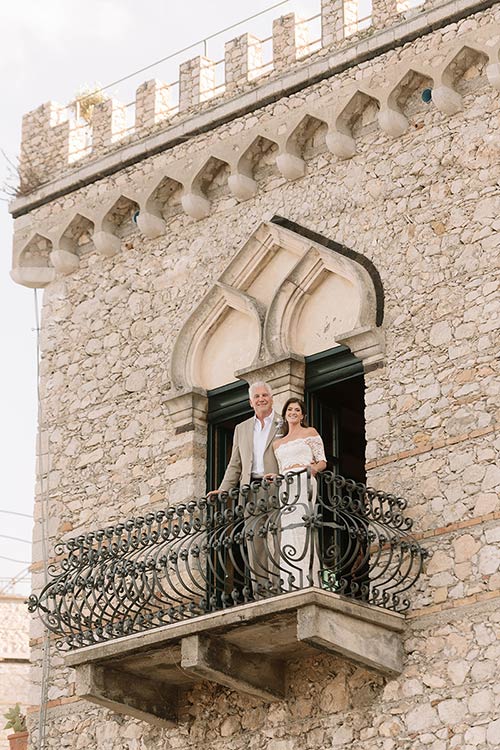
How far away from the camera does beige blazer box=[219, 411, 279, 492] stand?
12922 millimetres

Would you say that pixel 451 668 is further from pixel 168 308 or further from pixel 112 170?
pixel 112 170

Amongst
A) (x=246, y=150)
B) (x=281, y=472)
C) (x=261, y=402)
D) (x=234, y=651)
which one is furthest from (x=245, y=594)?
(x=246, y=150)

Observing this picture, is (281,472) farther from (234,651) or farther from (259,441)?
(234,651)

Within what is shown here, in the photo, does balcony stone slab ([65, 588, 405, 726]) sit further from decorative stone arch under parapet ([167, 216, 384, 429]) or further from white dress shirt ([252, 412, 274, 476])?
decorative stone arch under parapet ([167, 216, 384, 429])

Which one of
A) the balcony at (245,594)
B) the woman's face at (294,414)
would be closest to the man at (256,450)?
the balcony at (245,594)

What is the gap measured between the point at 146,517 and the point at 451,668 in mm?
2712

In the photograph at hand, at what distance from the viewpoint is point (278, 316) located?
14094 mm

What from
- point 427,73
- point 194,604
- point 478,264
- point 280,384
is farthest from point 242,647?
point 427,73

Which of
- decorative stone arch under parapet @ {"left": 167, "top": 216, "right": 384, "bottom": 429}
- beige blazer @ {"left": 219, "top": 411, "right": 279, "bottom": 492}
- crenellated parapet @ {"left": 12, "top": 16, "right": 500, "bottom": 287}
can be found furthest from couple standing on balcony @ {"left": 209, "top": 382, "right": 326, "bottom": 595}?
crenellated parapet @ {"left": 12, "top": 16, "right": 500, "bottom": 287}

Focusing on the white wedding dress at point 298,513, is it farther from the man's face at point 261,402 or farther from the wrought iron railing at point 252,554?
the man's face at point 261,402

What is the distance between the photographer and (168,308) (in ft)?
49.0

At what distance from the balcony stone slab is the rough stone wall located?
909cm

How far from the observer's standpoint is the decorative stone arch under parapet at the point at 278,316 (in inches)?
537

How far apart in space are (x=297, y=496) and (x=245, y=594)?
0.78m
